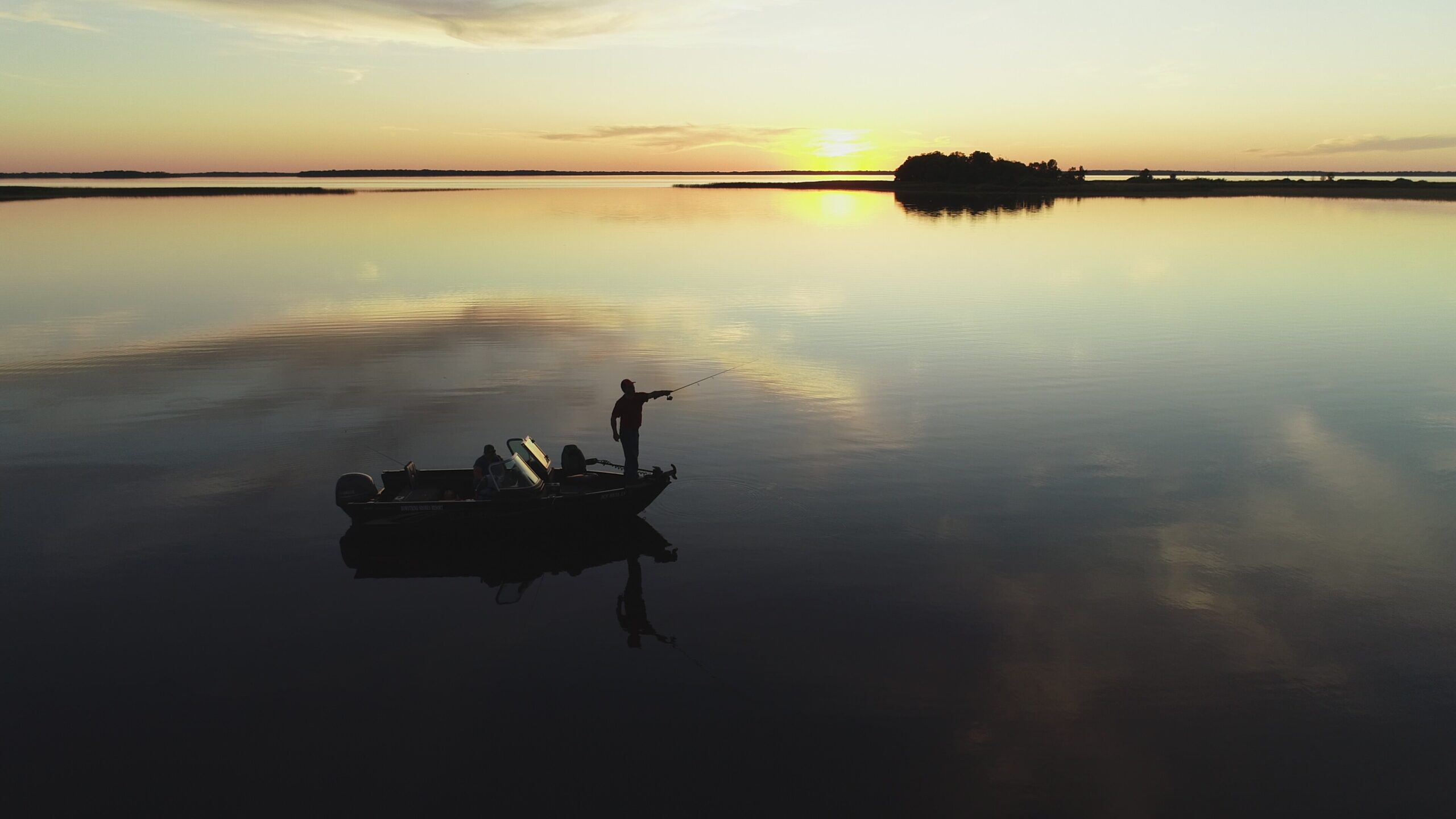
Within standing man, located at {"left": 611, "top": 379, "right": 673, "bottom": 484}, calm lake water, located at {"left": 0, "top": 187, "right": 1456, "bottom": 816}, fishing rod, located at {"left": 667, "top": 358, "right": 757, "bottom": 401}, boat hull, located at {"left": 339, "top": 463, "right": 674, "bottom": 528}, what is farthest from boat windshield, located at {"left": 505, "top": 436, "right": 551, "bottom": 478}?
fishing rod, located at {"left": 667, "top": 358, "right": 757, "bottom": 401}

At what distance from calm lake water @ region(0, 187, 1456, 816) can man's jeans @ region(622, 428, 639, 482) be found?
1.24 m

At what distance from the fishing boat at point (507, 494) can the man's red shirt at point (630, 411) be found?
1.07 metres

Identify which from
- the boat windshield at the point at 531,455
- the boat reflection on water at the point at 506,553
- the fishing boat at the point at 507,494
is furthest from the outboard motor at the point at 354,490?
the boat windshield at the point at 531,455

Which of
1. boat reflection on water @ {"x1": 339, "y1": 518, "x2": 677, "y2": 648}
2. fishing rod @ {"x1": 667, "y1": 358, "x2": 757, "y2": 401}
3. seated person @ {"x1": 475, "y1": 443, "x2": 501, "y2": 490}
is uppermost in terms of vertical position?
seated person @ {"x1": 475, "y1": 443, "x2": 501, "y2": 490}

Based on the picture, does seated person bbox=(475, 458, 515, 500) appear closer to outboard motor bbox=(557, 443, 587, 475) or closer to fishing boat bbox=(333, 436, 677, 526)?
fishing boat bbox=(333, 436, 677, 526)

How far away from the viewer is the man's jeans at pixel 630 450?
19578mm

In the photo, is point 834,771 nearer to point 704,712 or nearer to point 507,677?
point 704,712

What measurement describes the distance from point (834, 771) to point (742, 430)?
581 inches

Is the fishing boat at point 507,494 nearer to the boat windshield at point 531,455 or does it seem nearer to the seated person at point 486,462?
the boat windshield at point 531,455

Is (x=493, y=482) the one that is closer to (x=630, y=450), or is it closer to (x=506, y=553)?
(x=506, y=553)

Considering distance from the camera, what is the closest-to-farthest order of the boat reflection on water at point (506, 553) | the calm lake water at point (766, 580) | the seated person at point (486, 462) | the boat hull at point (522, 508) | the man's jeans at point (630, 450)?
the calm lake water at point (766, 580)
the boat reflection on water at point (506, 553)
the boat hull at point (522, 508)
the seated person at point (486, 462)
the man's jeans at point (630, 450)

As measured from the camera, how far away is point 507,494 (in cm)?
1838

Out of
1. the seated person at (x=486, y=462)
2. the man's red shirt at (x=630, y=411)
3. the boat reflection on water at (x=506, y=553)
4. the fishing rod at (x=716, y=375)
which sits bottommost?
the boat reflection on water at (x=506, y=553)

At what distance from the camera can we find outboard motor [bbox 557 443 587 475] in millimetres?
19719
